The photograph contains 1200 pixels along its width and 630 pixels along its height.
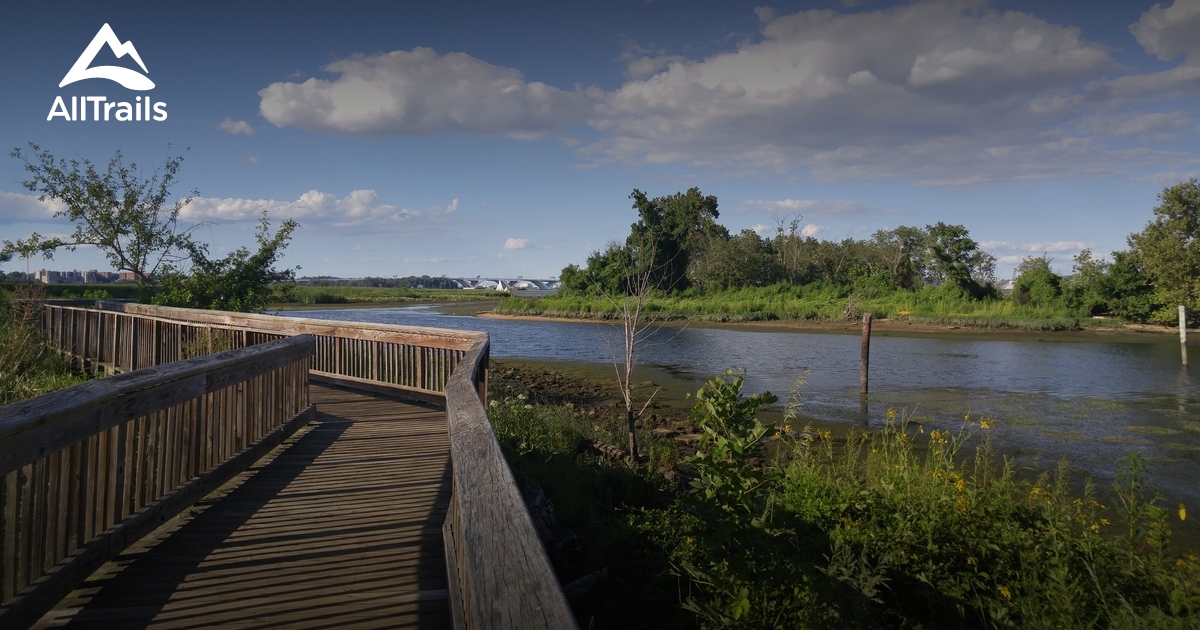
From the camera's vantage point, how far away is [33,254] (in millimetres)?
18156

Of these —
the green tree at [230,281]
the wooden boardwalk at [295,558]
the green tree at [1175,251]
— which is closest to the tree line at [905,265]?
the green tree at [1175,251]

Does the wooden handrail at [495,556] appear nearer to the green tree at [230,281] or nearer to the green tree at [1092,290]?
the green tree at [230,281]

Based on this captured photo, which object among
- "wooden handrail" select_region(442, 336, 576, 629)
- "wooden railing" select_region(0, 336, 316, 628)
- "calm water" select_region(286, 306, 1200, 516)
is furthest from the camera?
"calm water" select_region(286, 306, 1200, 516)

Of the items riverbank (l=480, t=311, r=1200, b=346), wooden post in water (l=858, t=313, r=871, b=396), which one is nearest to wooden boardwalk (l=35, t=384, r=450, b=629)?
wooden post in water (l=858, t=313, r=871, b=396)

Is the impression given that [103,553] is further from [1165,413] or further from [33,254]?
[1165,413]

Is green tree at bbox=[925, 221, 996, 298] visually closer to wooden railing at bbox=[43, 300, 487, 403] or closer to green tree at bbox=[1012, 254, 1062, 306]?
green tree at bbox=[1012, 254, 1062, 306]

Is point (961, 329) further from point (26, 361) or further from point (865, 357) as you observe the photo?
point (26, 361)

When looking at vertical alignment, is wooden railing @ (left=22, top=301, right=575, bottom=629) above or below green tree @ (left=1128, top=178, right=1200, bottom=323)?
below

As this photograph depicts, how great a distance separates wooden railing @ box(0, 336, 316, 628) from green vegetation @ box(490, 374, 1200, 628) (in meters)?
2.88

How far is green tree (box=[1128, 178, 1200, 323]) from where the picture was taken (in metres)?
42.9

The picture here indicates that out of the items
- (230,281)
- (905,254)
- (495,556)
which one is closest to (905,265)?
(905,254)

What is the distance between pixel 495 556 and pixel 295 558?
2.49 metres

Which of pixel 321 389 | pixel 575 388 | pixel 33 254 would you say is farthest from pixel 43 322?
pixel 575 388

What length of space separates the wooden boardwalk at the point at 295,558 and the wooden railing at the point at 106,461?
0.46 ft
